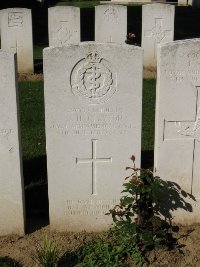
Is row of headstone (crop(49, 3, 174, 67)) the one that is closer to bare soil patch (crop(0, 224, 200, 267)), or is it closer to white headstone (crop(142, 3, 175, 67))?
white headstone (crop(142, 3, 175, 67))

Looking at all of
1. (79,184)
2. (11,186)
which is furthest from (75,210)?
(11,186)

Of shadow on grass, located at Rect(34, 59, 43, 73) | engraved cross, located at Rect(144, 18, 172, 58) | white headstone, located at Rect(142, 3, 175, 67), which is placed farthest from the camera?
shadow on grass, located at Rect(34, 59, 43, 73)

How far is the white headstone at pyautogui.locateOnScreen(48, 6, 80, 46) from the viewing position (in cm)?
1192

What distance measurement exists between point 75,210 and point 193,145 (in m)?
1.41

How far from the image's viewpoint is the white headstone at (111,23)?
1195 cm

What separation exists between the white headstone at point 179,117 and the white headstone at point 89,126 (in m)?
0.24

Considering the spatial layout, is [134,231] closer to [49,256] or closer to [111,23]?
[49,256]

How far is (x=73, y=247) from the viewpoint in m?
4.77

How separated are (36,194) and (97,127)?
1.55 metres

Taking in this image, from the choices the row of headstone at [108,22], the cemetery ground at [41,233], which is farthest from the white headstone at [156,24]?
the cemetery ground at [41,233]

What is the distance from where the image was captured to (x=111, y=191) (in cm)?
500

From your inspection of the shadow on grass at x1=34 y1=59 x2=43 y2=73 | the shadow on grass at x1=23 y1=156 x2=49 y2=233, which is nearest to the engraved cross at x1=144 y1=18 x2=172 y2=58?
the shadow on grass at x1=34 y1=59 x2=43 y2=73

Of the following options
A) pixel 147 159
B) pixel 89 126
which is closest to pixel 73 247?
pixel 89 126

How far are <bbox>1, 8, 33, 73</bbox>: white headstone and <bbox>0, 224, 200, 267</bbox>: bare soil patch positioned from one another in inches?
307
